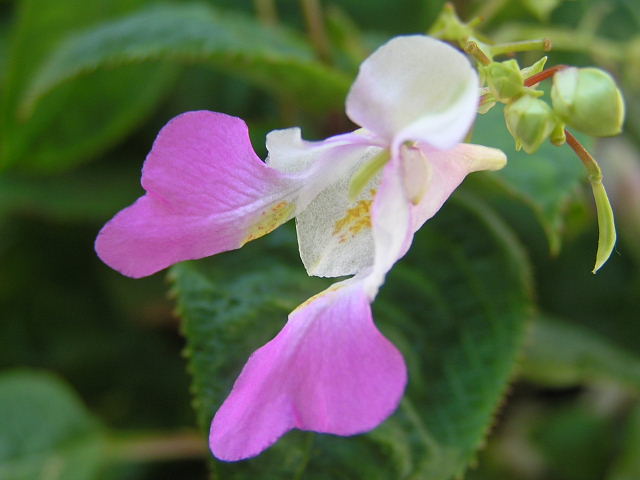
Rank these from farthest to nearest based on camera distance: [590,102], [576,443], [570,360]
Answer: [576,443], [570,360], [590,102]

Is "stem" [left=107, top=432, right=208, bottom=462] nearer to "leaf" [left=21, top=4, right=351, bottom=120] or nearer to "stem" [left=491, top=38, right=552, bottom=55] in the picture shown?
"leaf" [left=21, top=4, right=351, bottom=120]

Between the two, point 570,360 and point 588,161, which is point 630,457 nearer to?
point 570,360

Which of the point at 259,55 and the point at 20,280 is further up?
the point at 259,55

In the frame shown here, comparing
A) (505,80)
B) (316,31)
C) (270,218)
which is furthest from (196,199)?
(316,31)

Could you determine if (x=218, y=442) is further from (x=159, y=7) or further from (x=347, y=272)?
Answer: (x=159, y=7)

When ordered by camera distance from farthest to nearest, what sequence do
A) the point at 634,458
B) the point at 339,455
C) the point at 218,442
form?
1. the point at 634,458
2. the point at 339,455
3. the point at 218,442

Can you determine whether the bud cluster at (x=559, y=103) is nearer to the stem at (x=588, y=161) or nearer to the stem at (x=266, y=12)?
the stem at (x=588, y=161)

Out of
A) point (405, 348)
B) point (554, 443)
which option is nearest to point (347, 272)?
point (405, 348)
